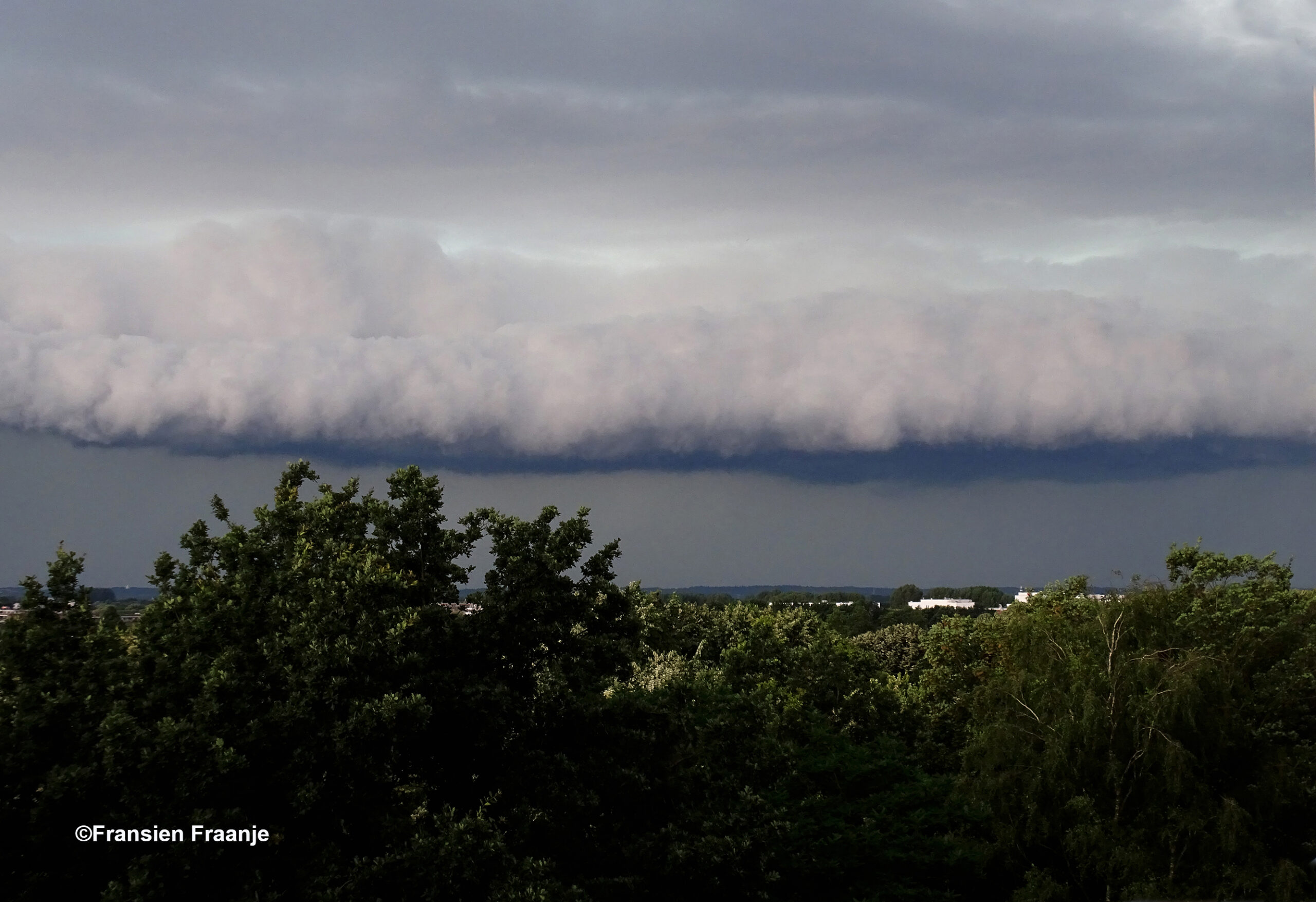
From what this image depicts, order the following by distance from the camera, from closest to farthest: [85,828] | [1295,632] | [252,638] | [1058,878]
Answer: [85,828] → [252,638] → [1058,878] → [1295,632]

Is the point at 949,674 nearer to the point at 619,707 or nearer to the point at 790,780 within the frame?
the point at 790,780

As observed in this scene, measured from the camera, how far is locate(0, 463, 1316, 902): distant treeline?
23.6m

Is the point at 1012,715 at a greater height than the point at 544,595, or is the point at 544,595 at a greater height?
the point at 544,595

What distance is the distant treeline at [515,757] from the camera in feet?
77.5

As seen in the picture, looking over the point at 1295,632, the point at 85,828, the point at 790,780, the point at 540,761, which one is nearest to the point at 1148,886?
the point at 790,780

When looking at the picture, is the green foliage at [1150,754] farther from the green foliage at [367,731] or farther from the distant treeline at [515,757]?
the green foliage at [367,731]

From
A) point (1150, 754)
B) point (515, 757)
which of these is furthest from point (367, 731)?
point (1150, 754)

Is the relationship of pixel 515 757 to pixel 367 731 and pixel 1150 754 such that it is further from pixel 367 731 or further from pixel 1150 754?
pixel 1150 754

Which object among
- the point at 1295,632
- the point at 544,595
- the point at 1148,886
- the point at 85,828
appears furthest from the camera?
the point at 1295,632

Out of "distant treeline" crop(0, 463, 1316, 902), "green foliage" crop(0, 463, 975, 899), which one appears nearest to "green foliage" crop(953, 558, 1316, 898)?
"distant treeline" crop(0, 463, 1316, 902)

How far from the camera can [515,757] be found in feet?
88.7

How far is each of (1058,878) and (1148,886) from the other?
4022mm

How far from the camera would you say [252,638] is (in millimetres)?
26016

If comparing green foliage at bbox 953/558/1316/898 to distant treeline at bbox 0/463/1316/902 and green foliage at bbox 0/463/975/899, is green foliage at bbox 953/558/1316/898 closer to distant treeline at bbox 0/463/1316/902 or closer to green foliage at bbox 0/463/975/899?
distant treeline at bbox 0/463/1316/902
